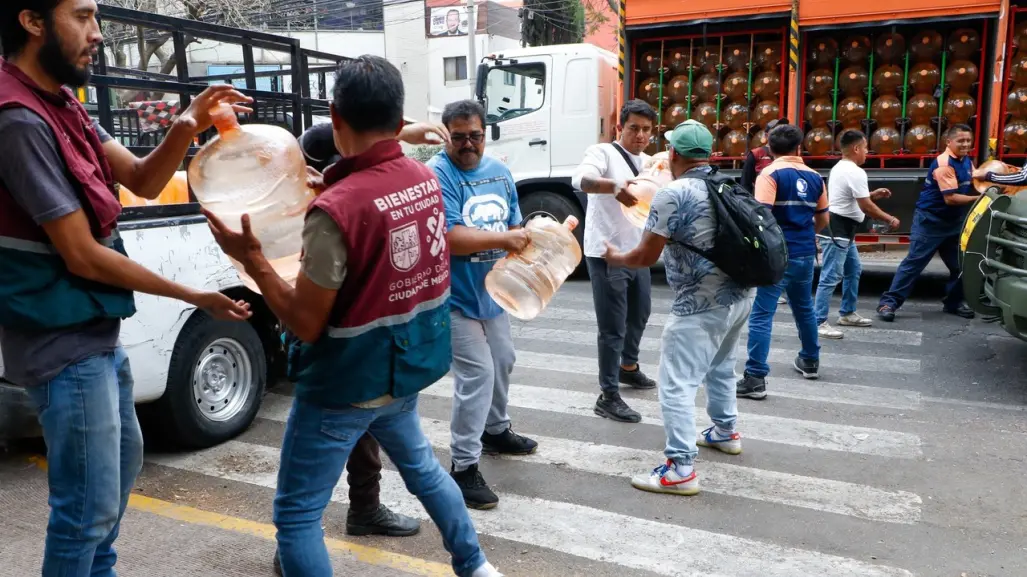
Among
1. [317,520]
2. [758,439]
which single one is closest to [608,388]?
[758,439]

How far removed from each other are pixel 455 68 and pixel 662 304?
31395 millimetres

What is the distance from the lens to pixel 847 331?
309 inches

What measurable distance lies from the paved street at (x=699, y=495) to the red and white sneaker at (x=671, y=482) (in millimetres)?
51

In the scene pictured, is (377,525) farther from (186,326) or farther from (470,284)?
(186,326)

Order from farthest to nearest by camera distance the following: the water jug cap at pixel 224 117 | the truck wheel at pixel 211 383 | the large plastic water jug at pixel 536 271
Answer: the truck wheel at pixel 211 383
the large plastic water jug at pixel 536 271
the water jug cap at pixel 224 117

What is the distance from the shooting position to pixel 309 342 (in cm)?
250

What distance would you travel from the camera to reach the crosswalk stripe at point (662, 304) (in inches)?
334

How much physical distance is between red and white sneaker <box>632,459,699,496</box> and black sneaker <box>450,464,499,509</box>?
83 cm

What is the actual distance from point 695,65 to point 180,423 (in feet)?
26.2

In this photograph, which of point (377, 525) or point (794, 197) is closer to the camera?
point (377, 525)

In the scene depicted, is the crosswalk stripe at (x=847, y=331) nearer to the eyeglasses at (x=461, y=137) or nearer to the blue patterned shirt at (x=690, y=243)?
the blue patterned shirt at (x=690, y=243)

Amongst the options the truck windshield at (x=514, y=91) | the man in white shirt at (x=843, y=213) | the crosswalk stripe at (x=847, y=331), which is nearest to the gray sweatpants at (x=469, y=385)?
the crosswalk stripe at (x=847, y=331)

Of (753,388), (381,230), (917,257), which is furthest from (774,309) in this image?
(381,230)

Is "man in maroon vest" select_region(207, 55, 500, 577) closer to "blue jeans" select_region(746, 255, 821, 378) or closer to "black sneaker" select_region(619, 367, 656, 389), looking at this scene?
"black sneaker" select_region(619, 367, 656, 389)
